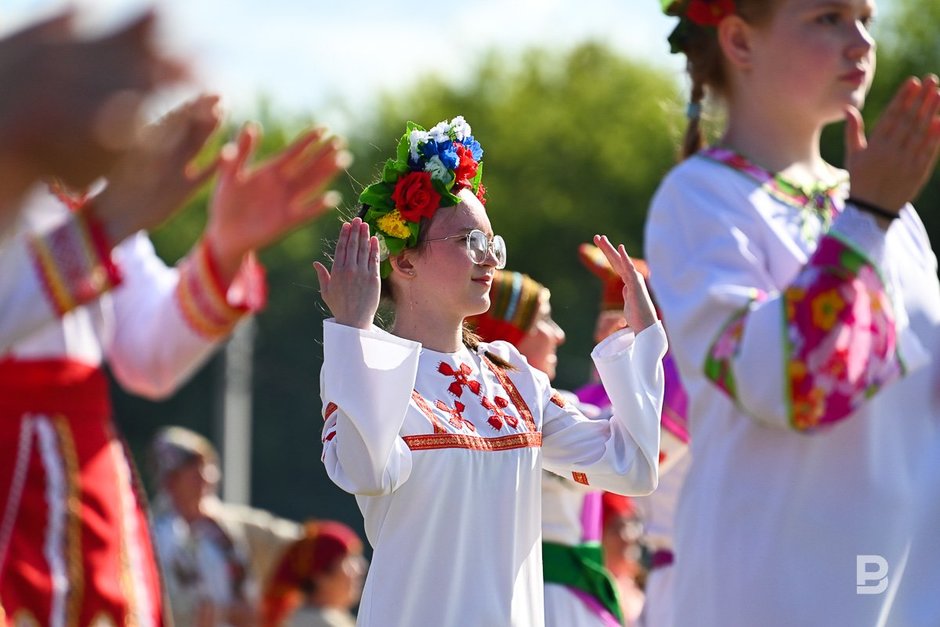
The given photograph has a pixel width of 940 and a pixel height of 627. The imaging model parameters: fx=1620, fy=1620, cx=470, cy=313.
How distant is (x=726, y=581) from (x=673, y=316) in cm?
46

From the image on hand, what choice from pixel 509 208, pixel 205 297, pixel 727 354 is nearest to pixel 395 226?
pixel 727 354

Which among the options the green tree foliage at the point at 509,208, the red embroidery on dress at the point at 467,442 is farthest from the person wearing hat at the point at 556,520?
the green tree foliage at the point at 509,208

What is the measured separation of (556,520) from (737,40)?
1.24 metres

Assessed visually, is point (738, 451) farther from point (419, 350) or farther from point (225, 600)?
point (225, 600)

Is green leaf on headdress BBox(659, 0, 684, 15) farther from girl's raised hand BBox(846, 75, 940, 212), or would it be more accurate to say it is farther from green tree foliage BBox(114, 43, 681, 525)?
green tree foliage BBox(114, 43, 681, 525)

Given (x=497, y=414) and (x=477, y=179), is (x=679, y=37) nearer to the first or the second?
(x=477, y=179)

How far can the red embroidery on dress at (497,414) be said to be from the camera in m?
2.62

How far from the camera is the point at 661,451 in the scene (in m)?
3.82

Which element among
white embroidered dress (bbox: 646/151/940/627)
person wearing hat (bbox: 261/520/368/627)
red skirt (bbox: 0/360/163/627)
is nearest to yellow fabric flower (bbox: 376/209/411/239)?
white embroidered dress (bbox: 646/151/940/627)

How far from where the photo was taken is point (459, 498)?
253cm

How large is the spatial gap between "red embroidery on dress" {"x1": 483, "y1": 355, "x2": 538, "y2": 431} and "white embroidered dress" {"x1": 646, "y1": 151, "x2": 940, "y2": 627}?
0.30m

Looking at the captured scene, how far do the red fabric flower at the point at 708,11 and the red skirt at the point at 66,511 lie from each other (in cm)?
163

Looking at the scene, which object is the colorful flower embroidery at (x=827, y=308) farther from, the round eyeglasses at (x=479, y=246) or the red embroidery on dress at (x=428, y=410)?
the red embroidery on dress at (x=428, y=410)

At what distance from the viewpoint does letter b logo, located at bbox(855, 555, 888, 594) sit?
2.70m
